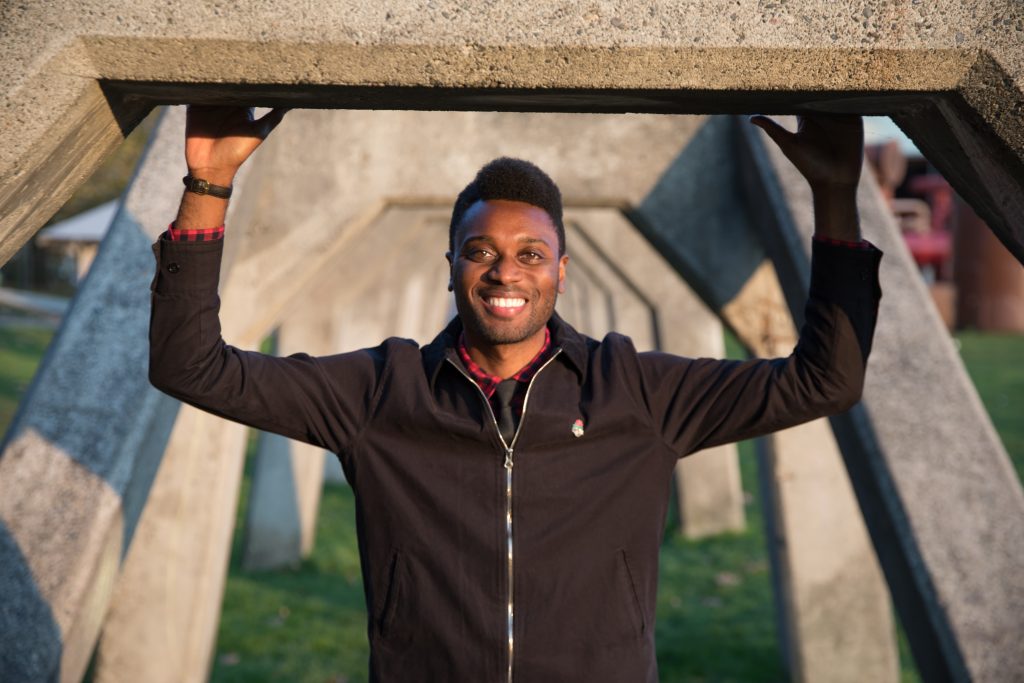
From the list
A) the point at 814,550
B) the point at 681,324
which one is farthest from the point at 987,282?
the point at 814,550

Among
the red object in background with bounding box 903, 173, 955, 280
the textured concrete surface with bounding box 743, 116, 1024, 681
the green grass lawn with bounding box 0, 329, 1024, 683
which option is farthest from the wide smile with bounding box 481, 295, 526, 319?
the red object in background with bounding box 903, 173, 955, 280

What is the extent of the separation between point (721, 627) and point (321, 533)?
17.3ft

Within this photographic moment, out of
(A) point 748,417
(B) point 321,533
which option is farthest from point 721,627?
(A) point 748,417

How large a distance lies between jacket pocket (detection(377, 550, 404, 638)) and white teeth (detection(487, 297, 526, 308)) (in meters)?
0.64

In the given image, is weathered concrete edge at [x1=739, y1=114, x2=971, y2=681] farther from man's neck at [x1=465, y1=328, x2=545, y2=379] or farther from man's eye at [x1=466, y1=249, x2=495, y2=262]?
man's eye at [x1=466, y1=249, x2=495, y2=262]

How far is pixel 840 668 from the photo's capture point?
7.61m

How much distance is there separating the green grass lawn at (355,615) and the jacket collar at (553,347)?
5448 mm

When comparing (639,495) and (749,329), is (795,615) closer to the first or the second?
(749,329)

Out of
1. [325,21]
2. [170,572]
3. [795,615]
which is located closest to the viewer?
[325,21]

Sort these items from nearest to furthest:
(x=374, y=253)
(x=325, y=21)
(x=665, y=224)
A: (x=325, y=21) < (x=665, y=224) < (x=374, y=253)

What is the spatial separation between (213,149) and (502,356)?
85 cm

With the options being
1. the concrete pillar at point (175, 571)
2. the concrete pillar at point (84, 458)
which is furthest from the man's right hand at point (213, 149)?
the concrete pillar at point (175, 571)

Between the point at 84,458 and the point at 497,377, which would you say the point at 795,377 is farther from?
the point at 84,458

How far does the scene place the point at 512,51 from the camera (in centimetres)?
235
